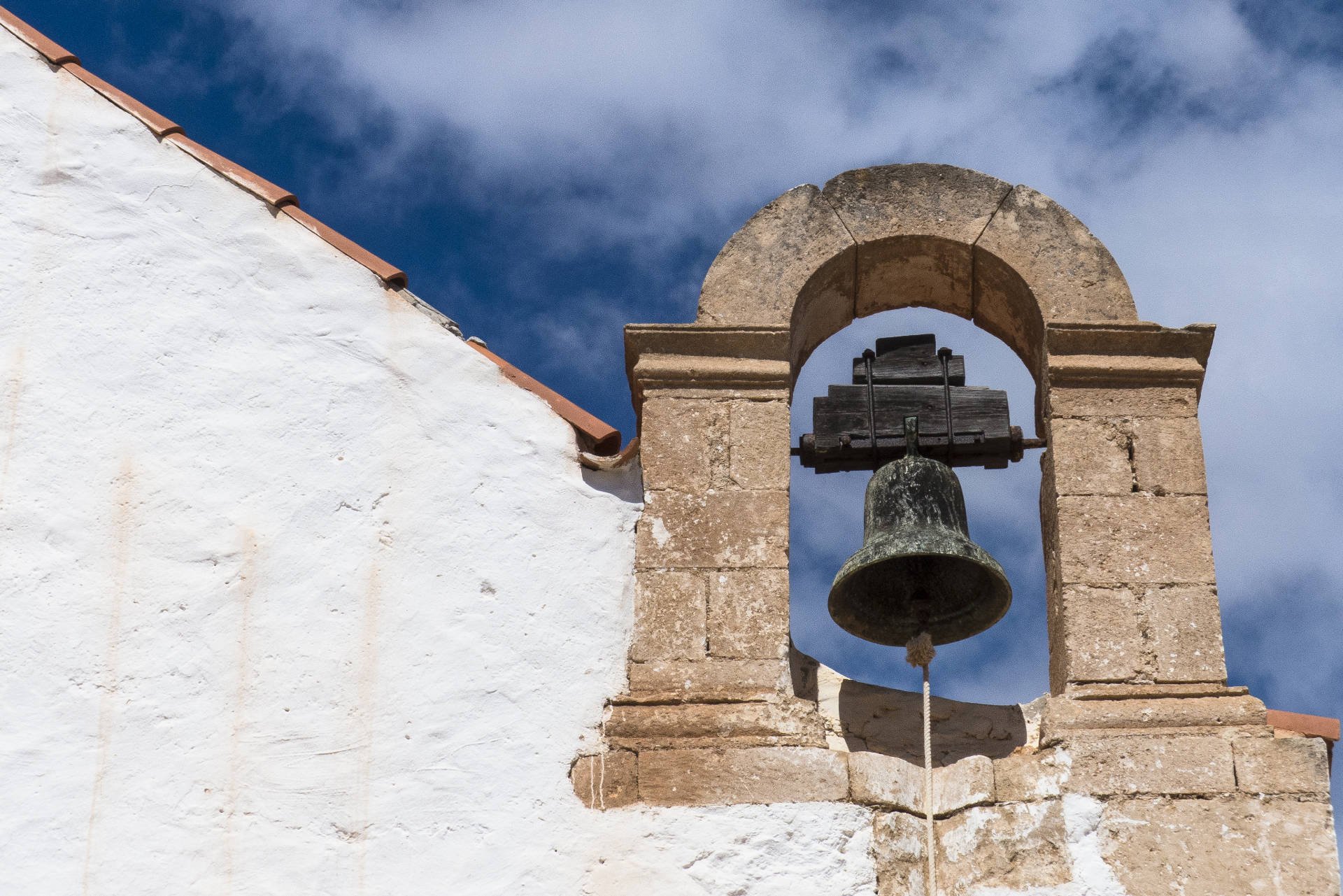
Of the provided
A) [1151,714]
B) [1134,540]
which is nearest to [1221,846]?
[1151,714]

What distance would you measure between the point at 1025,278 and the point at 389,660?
88.3 inches

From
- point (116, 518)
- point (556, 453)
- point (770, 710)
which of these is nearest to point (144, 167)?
point (116, 518)

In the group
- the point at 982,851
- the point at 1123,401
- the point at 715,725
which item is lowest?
the point at 982,851

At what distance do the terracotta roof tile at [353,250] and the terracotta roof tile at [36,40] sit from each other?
3.16 ft

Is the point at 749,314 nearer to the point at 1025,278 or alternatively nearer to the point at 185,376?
the point at 1025,278

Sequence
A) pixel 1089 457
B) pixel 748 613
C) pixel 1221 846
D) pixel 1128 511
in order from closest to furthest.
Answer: pixel 1221 846 → pixel 748 613 → pixel 1128 511 → pixel 1089 457

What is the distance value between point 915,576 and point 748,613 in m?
0.64

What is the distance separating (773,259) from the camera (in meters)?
5.87

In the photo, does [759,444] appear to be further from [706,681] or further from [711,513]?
[706,681]

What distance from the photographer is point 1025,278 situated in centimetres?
580

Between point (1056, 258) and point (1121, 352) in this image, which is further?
point (1056, 258)

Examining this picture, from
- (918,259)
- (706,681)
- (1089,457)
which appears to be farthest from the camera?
(918,259)

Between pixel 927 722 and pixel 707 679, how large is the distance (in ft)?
1.98

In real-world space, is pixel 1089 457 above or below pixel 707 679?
above
